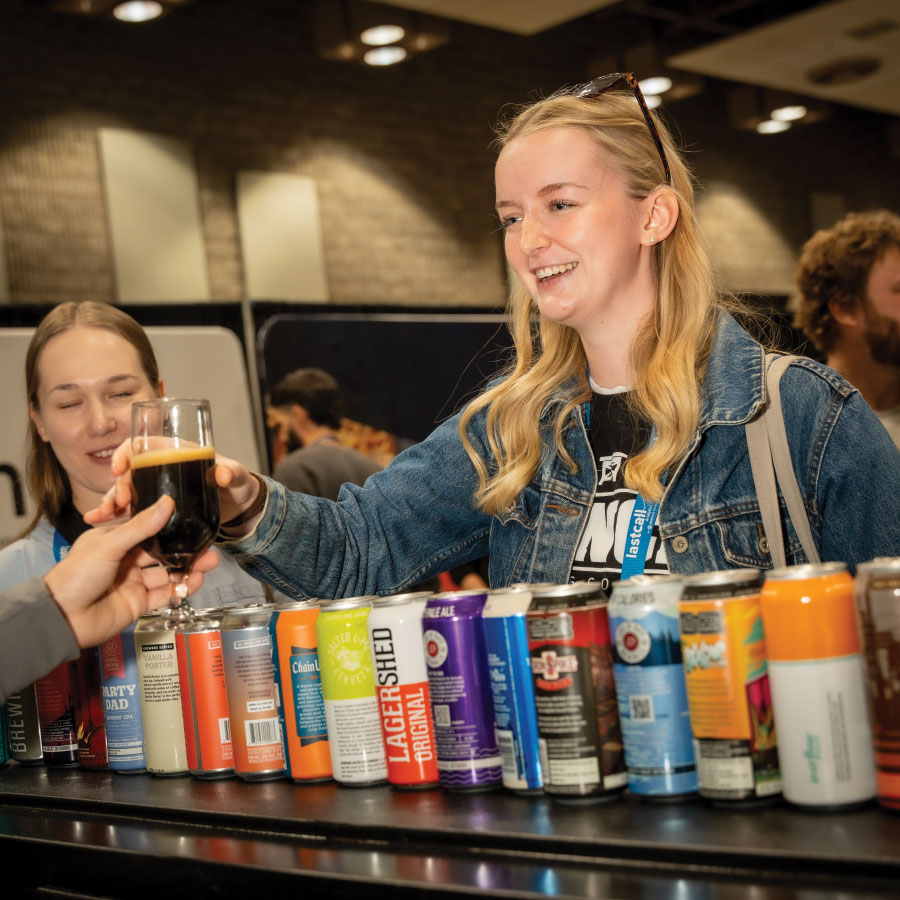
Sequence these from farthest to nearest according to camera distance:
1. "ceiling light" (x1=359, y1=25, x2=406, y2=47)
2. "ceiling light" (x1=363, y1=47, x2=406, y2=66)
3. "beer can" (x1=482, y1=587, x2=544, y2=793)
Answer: "ceiling light" (x1=363, y1=47, x2=406, y2=66), "ceiling light" (x1=359, y1=25, x2=406, y2=47), "beer can" (x1=482, y1=587, x2=544, y2=793)

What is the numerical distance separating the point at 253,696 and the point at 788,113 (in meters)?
8.71

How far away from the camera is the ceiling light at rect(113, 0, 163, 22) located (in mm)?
5649

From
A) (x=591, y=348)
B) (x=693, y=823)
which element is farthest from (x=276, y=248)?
(x=693, y=823)

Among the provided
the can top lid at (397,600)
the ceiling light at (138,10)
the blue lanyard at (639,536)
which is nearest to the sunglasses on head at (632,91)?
the blue lanyard at (639,536)

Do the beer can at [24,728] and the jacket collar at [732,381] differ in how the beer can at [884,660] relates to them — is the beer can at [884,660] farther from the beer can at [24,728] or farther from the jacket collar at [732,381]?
the beer can at [24,728]

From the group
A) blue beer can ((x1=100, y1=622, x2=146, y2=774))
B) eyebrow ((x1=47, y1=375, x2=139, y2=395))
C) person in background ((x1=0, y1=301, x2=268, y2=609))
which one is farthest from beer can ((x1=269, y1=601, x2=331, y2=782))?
eyebrow ((x1=47, y1=375, x2=139, y2=395))

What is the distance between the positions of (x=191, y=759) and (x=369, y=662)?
0.32m

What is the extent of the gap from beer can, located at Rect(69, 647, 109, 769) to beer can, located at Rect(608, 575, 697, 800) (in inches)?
29.5

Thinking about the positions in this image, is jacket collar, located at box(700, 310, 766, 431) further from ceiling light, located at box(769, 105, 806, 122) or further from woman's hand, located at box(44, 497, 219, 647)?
ceiling light, located at box(769, 105, 806, 122)

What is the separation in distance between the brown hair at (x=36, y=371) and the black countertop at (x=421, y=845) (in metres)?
0.90

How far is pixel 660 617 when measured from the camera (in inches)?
38.7

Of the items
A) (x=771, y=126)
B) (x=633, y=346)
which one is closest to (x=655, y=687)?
(x=633, y=346)

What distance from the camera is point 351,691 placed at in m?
1.17

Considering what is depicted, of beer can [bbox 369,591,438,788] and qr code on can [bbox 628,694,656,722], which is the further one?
beer can [bbox 369,591,438,788]
